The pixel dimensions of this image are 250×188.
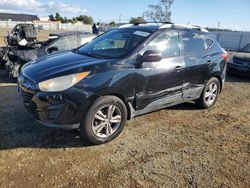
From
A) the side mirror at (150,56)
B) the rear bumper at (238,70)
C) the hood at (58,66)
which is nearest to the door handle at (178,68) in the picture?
the side mirror at (150,56)

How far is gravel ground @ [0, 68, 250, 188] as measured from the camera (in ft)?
10.9

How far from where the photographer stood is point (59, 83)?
3723 mm

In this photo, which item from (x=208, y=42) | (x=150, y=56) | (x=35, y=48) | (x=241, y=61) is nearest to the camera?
(x=150, y=56)

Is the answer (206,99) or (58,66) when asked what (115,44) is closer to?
(58,66)

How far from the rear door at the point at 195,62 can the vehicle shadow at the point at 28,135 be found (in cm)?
233

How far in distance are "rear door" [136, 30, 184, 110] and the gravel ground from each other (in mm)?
543

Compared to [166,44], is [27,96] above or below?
below

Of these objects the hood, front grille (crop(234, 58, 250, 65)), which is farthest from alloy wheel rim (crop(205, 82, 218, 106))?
front grille (crop(234, 58, 250, 65))

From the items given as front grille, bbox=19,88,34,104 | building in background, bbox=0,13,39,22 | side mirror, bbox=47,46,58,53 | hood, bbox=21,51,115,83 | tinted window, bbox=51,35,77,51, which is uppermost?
hood, bbox=21,51,115,83

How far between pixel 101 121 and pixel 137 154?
72cm

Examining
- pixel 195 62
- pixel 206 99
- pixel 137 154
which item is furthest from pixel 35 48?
pixel 137 154

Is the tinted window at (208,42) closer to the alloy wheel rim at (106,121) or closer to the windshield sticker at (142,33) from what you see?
the windshield sticker at (142,33)

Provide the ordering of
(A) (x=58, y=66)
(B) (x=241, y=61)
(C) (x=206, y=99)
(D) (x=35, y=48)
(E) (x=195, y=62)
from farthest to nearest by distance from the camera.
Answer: (B) (x=241, y=61) → (D) (x=35, y=48) → (C) (x=206, y=99) → (E) (x=195, y=62) → (A) (x=58, y=66)

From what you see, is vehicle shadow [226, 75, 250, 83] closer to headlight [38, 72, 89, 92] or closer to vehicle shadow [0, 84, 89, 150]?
vehicle shadow [0, 84, 89, 150]
